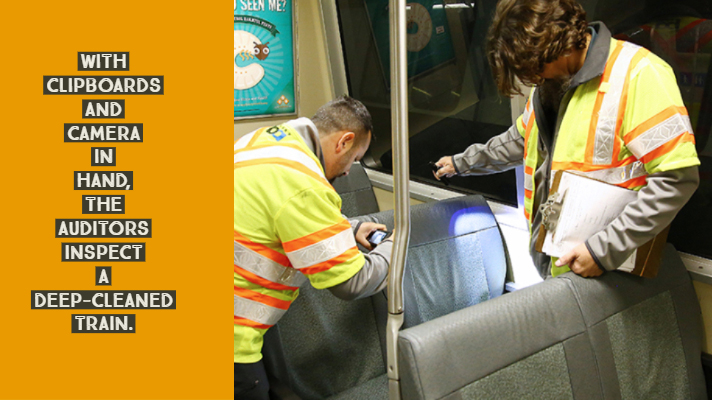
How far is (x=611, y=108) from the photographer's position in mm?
1646

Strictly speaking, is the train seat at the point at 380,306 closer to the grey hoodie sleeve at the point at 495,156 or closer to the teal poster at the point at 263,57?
the grey hoodie sleeve at the point at 495,156

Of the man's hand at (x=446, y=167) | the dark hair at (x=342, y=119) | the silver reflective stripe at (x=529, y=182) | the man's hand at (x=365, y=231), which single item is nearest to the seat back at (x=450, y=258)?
the man's hand at (x=446, y=167)

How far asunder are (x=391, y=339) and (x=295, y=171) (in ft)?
1.68

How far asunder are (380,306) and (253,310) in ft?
2.91

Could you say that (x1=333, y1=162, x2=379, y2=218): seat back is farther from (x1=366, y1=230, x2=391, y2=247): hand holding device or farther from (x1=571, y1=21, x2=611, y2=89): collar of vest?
(x1=571, y1=21, x2=611, y2=89): collar of vest

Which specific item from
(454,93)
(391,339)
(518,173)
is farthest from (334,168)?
(454,93)

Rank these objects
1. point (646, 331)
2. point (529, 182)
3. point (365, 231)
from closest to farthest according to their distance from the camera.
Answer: point (646, 331)
point (529, 182)
point (365, 231)

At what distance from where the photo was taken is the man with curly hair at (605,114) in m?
1.56

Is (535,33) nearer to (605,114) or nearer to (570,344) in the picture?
(605,114)

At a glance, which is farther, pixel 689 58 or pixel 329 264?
pixel 689 58

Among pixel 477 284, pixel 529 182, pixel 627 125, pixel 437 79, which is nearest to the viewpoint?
pixel 627 125

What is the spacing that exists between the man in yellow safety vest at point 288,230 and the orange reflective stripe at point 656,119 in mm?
808

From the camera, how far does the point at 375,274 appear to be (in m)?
1.64

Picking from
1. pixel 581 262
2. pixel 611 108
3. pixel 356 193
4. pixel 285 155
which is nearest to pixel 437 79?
pixel 356 193
